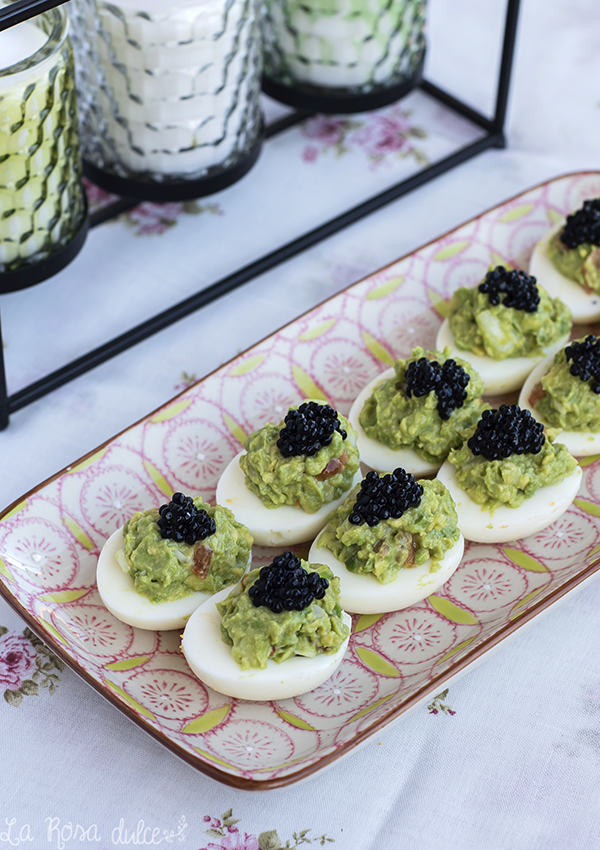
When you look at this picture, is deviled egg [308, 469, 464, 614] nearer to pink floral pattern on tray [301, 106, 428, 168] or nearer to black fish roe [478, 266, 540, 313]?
black fish roe [478, 266, 540, 313]

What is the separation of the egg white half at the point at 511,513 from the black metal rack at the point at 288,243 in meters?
0.95

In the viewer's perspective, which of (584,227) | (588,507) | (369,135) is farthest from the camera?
(369,135)

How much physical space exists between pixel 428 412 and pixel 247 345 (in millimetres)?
720

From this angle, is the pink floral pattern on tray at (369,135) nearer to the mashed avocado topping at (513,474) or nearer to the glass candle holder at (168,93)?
the glass candle holder at (168,93)

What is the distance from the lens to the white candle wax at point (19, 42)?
204 cm

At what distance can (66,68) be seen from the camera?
217 cm

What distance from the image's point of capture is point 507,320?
7.69ft

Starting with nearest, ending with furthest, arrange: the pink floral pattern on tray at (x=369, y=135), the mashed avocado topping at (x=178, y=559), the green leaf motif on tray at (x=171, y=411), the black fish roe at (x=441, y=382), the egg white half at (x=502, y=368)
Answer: the mashed avocado topping at (x=178, y=559) < the black fish roe at (x=441, y=382) < the green leaf motif on tray at (x=171, y=411) < the egg white half at (x=502, y=368) < the pink floral pattern on tray at (x=369, y=135)

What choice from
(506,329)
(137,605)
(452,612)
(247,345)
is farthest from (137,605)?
(506,329)

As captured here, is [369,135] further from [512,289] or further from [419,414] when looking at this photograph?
[419,414]

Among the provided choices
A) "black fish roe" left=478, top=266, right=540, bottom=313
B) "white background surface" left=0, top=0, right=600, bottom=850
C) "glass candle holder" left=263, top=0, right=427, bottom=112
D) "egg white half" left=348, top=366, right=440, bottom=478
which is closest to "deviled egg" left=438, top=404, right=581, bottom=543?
"egg white half" left=348, top=366, right=440, bottom=478

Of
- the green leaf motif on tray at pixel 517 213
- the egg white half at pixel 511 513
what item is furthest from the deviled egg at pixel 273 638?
the green leaf motif on tray at pixel 517 213

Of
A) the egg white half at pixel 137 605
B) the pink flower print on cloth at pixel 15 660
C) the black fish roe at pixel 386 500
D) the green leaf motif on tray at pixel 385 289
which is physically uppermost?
the green leaf motif on tray at pixel 385 289

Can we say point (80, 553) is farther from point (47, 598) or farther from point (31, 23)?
point (31, 23)
